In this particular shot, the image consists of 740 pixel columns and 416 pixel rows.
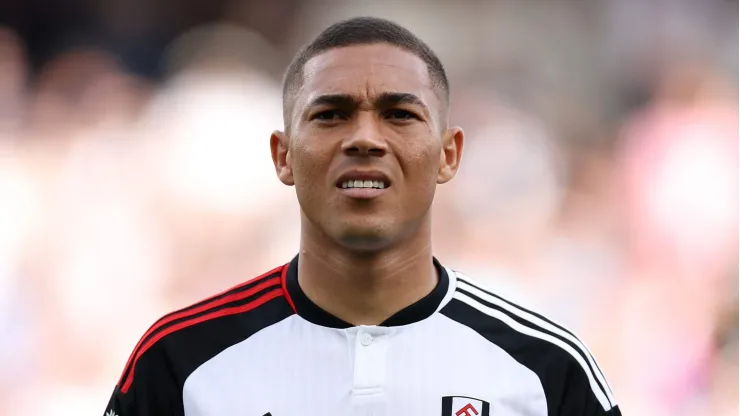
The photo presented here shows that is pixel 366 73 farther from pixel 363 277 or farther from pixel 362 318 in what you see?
pixel 362 318

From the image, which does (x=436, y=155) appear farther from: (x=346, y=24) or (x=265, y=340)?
(x=265, y=340)

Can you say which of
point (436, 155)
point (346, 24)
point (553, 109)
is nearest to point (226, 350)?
point (436, 155)

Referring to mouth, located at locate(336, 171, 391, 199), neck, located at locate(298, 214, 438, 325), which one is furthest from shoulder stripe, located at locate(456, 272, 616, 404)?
mouth, located at locate(336, 171, 391, 199)

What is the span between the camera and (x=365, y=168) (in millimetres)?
1819

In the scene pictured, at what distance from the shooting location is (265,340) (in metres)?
1.96

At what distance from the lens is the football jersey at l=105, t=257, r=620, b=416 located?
1.85m

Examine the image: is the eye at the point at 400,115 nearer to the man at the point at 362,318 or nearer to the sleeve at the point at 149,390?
the man at the point at 362,318

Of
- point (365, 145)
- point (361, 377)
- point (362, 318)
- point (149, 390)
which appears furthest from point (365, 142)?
point (149, 390)

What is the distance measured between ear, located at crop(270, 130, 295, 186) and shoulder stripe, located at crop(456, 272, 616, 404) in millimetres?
585

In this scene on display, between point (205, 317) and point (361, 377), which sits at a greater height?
point (205, 317)

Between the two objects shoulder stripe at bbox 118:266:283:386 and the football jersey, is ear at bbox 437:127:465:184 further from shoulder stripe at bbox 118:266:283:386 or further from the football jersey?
shoulder stripe at bbox 118:266:283:386

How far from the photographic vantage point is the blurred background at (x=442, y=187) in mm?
4730

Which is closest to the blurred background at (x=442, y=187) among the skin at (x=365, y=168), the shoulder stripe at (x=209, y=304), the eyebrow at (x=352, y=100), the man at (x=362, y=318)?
the shoulder stripe at (x=209, y=304)

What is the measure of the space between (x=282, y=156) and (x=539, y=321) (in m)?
0.86
